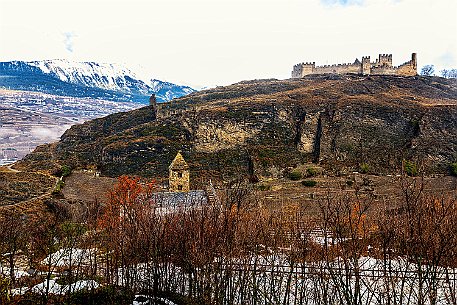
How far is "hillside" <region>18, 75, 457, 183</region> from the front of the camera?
177 feet

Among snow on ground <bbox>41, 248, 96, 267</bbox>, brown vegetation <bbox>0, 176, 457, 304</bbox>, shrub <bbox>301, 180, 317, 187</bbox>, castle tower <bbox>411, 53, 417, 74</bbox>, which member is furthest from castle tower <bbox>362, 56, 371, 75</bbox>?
snow on ground <bbox>41, 248, 96, 267</bbox>

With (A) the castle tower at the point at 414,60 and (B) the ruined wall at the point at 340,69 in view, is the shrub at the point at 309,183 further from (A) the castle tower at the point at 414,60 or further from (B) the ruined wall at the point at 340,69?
(A) the castle tower at the point at 414,60

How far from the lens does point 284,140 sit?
59.6 metres

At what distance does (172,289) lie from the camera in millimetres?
16875

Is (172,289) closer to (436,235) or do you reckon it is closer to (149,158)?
(436,235)

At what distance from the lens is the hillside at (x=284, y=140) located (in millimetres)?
53812

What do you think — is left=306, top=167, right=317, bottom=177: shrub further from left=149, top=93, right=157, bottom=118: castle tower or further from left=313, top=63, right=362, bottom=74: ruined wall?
left=313, top=63, right=362, bottom=74: ruined wall

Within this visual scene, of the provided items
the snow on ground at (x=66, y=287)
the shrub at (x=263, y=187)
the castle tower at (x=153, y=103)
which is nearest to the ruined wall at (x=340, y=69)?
the castle tower at (x=153, y=103)

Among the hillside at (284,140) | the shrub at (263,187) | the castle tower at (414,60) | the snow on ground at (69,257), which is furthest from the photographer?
the castle tower at (414,60)

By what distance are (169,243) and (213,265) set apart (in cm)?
211

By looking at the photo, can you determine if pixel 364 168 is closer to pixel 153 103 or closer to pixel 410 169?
pixel 410 169

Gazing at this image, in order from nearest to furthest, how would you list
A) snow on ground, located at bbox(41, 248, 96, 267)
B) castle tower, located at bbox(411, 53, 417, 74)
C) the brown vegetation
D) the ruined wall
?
the brown vegetation, snow on ground, located at bbox(41, 248, 96, 267), castle tower, located at bbox(411, 53, 417, 74), the ruined wall

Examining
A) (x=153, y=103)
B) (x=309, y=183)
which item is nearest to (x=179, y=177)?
(x=309, y=183)

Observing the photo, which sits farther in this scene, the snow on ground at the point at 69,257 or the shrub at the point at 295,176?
the shrub at the point at 295,176
